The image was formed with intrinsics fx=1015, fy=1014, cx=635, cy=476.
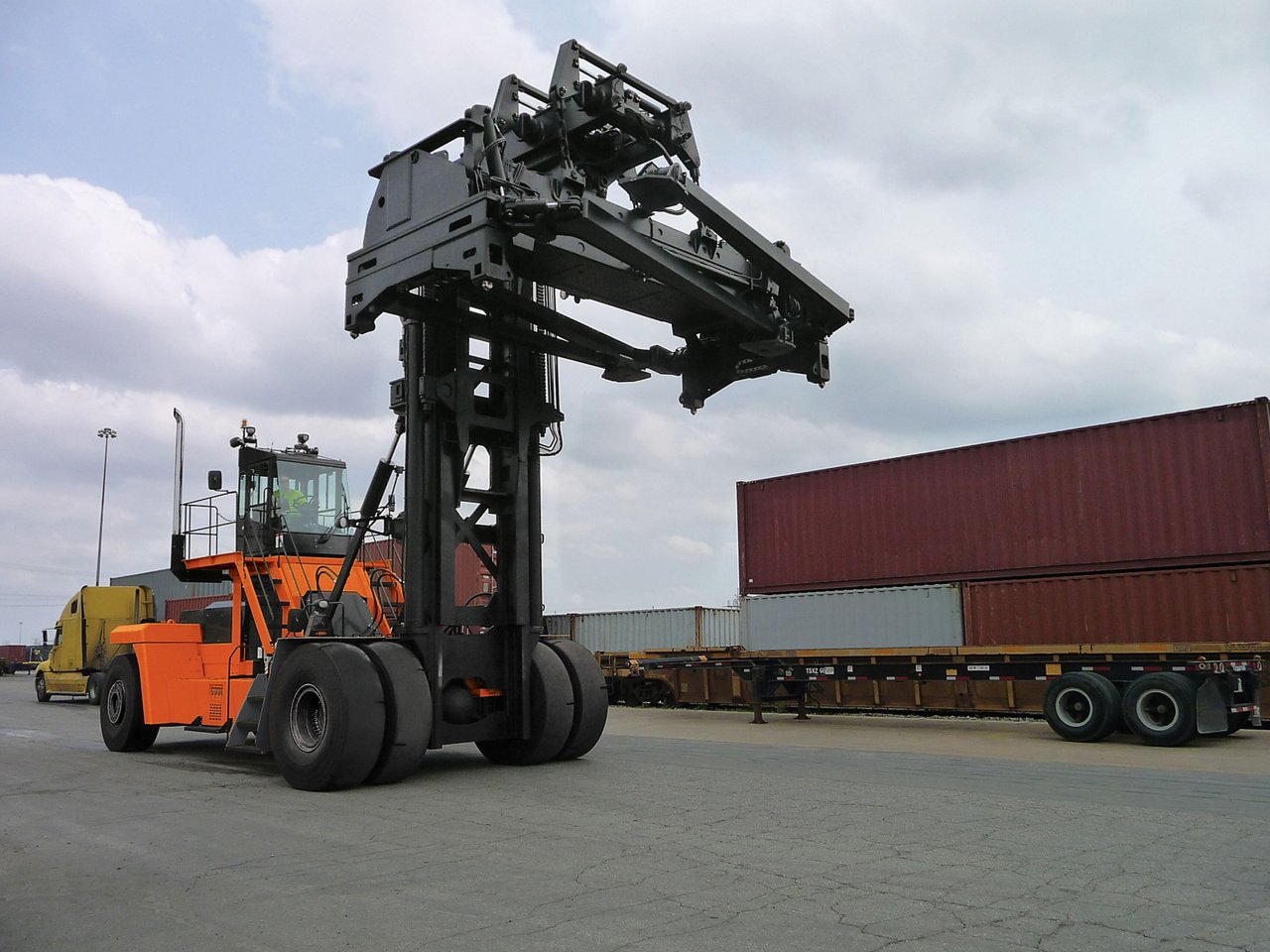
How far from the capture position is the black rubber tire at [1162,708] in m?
13.3

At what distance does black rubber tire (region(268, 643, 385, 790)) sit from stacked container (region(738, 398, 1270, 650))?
1211cm

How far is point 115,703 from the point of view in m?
12.9

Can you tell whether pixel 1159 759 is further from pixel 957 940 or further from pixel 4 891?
pixel 4 891

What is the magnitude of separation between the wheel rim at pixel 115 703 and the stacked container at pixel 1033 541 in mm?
12365

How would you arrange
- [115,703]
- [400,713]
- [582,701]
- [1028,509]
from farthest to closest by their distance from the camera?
[1028,509]
[115,703]
[582,701]
[400,713]

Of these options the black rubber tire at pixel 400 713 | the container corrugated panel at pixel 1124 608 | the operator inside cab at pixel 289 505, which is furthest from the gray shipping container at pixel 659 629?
the black rubber tire at pixel 400 713

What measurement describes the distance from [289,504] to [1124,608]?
1297cm

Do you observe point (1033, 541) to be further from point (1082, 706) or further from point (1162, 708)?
point (1162, 708)

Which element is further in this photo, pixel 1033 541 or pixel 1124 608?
pixel 1033 541

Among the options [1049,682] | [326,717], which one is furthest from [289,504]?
[1049,682]

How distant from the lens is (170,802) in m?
8.35

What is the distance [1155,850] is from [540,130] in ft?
23.6

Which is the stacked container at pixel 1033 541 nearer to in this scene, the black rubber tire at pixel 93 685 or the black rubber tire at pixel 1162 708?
the black rubber tire at pixel 1162 708

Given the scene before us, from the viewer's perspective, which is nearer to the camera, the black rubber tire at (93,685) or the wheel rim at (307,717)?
the wheel rim at (307,717)
